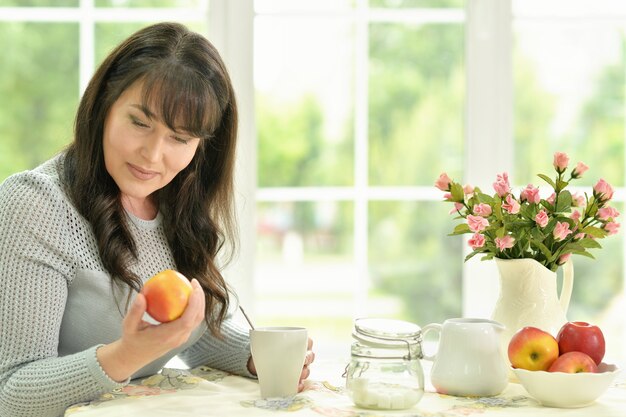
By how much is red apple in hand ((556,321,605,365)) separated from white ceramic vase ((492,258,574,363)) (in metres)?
0.13

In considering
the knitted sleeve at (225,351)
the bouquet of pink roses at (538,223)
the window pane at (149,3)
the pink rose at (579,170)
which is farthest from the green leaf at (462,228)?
the window pane at (149,3)

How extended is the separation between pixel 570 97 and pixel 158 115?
1584 millimetres

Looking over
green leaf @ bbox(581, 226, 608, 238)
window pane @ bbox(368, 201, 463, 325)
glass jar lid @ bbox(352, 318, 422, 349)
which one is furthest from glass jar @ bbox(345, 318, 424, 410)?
window pane @ bbox(368, 201, 463, 325)

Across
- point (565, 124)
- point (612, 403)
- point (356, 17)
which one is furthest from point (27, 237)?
point (565, 124)

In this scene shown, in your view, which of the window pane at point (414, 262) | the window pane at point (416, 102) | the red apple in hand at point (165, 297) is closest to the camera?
the red apple in hand at point (165, 297)

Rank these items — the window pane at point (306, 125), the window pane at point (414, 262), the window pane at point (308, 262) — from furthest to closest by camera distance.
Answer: the window pane at point (308, 262), the window pane at point (306, 125), the window pane at point (414, 262)

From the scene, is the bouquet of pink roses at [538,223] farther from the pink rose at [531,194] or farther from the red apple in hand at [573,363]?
the red apple in hand at [573,363]

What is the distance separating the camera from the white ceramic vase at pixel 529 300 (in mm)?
1699

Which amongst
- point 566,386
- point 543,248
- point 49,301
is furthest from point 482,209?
point 49,301

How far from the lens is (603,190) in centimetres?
170

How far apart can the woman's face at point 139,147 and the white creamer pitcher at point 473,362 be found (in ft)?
1.94

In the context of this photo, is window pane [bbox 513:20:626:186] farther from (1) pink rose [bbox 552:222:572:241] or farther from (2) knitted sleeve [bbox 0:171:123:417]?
(2) knitted sleeve [bbox 0:171:123:417]

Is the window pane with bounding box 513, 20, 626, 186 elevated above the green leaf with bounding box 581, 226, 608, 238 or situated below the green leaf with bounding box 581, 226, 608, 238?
above

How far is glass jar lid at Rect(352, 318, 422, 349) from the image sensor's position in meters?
1.48
